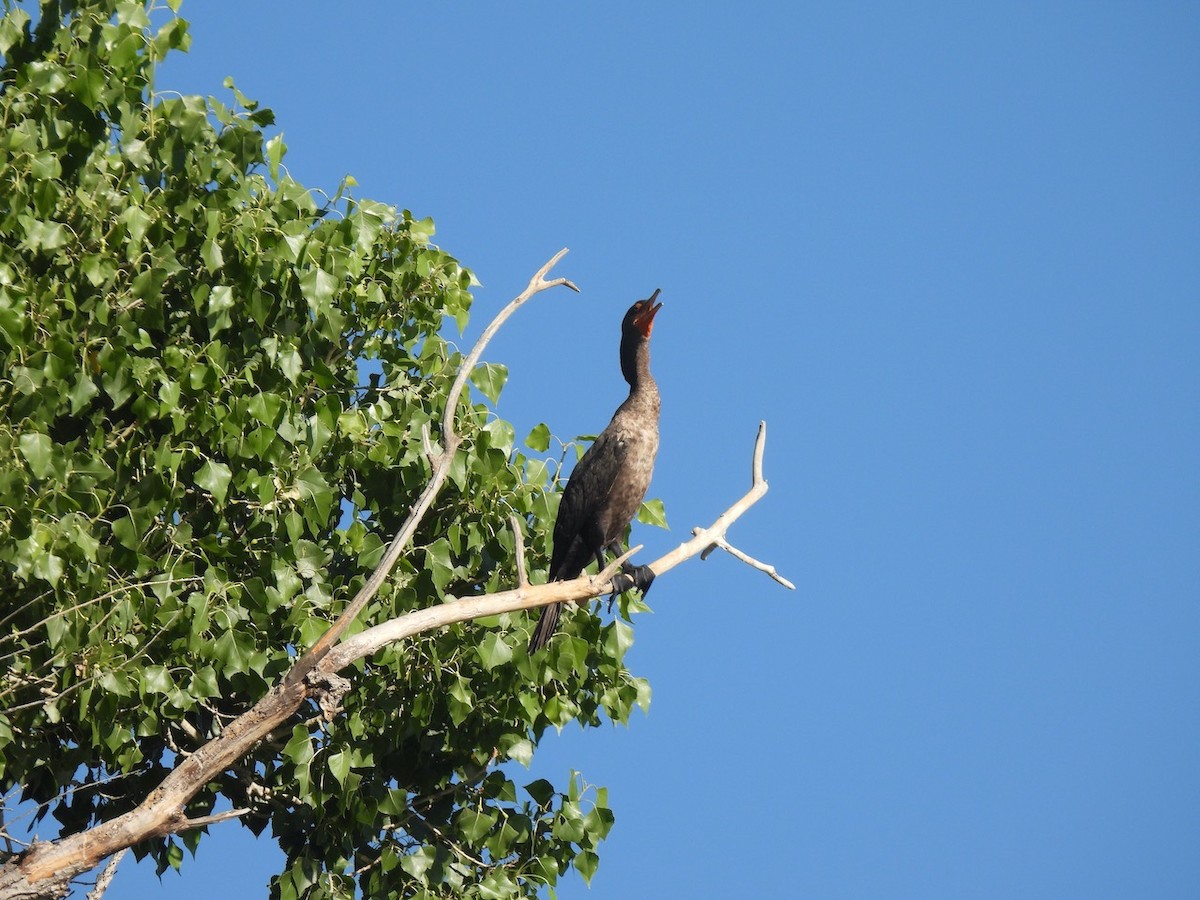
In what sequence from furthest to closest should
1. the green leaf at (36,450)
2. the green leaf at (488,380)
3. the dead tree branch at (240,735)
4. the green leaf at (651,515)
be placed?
the green leaf at (651,515)
the green leaf at (488,380)
the green leaf at (36,450)
the dead tree branch at (240,735)

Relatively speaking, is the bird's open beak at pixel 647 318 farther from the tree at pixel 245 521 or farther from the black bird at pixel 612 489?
the tree at pixel 245 521

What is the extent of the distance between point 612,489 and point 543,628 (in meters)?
1.07

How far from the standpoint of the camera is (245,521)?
7.80m

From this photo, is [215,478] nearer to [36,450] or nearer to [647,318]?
[36,450]

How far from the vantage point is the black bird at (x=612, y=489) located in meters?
8.31

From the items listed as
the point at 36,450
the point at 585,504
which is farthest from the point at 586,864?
the point at 36,450

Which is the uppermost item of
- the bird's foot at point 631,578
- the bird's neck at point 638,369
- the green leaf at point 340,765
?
the bird's neck at point 638,369

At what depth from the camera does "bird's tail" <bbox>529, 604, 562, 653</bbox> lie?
7656mm

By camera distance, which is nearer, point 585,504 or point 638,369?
point 585,504

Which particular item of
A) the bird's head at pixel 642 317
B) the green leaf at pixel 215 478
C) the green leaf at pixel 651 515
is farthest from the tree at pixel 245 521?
the bird's head at pixel 642 317

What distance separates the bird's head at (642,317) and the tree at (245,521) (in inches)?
48.1

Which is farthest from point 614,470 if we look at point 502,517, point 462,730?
point 462,730

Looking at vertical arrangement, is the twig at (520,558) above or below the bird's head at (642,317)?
below

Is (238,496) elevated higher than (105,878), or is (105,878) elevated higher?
(238,496)
